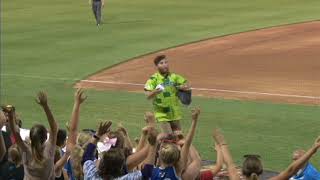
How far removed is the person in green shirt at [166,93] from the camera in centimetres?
1284

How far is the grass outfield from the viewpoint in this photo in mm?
14352

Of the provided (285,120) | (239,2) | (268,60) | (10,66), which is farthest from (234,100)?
(239,2)

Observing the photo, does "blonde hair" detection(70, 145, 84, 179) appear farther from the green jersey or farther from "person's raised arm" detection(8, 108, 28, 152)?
the green jersey

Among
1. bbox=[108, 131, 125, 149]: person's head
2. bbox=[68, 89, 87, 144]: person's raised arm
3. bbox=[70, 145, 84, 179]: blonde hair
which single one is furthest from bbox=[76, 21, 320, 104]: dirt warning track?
bbox=[70, 145, 84, 179]: blonde hair

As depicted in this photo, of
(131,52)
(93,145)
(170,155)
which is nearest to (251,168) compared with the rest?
(170,155)

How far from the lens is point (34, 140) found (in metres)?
7.59

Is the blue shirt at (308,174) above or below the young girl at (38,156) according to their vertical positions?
below

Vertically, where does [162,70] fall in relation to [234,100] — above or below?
above

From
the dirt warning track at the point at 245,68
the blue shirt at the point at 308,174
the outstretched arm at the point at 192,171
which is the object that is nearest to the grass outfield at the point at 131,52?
the dirt warning track at the point at 245,68

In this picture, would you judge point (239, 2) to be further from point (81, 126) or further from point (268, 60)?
point (81, 126)

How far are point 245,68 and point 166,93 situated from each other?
8.77m

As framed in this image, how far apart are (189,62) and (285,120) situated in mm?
8104

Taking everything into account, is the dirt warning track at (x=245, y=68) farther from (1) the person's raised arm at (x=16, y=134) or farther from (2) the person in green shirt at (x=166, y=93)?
(1) the person's raised arm at (x=16, y=134)

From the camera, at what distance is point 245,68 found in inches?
837
